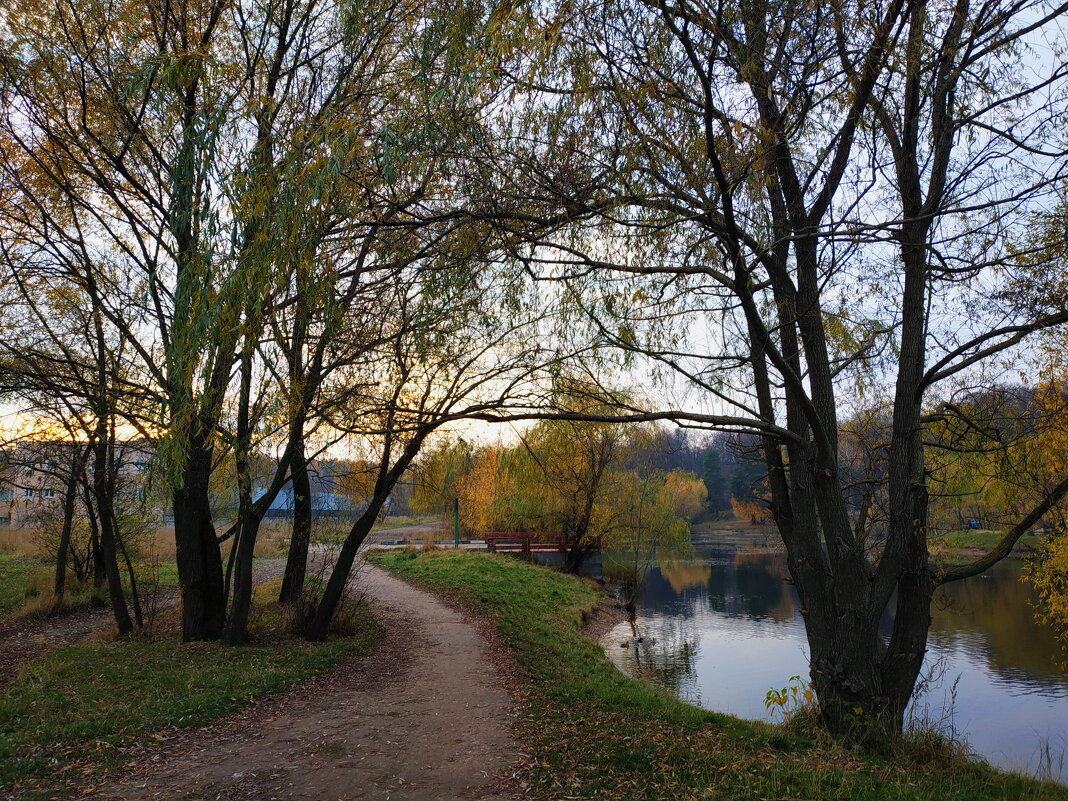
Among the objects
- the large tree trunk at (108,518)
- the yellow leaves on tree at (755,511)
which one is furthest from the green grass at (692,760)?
the large tree trunk at (108,518)

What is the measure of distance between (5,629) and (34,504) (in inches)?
164

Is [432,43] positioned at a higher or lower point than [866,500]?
higher

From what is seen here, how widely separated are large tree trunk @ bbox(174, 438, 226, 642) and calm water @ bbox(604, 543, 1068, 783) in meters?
7.82

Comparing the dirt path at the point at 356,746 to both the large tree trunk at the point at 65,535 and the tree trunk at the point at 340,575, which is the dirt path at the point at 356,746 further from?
the large tree trunk at the point at 65,535

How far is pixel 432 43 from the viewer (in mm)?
4918

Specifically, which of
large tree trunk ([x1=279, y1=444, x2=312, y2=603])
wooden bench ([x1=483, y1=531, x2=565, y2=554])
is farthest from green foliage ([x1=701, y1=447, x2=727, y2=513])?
large tree trunk ([x1=279, y1=444, x2=312, y2=603])

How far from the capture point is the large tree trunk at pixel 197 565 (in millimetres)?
10094

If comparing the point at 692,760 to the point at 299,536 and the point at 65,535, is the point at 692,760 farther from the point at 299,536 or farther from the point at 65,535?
the point at 65,535

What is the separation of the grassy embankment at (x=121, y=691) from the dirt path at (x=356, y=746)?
321 mm

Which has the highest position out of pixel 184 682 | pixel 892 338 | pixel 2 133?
pixel 2 133

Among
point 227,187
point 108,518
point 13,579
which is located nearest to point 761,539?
point 13,579

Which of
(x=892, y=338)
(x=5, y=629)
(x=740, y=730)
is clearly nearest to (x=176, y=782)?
(x=740, y=730)

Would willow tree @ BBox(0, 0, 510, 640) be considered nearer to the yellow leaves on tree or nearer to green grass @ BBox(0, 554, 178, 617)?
green grass @ BBox(0, 554, 178, 617)

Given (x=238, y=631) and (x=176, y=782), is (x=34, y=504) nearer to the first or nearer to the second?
(x=238, y=631)
